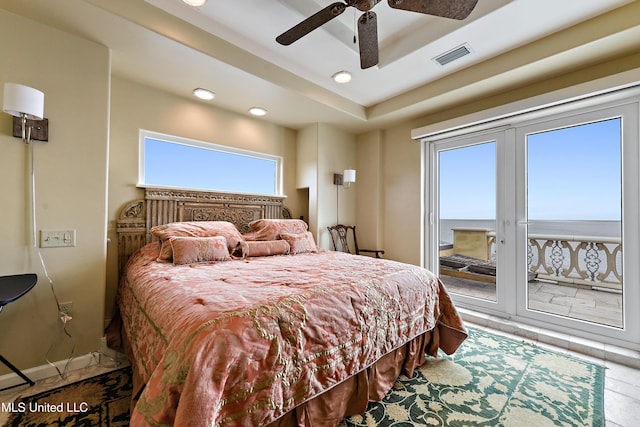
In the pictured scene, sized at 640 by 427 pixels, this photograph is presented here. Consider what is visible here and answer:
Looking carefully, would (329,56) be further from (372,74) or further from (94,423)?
(94,423)

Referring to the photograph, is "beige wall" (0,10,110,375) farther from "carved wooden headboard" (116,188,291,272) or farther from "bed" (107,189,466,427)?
"carved wooden headboard" (116,188,291,272)

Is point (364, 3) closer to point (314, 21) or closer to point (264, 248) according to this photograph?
point (314, 21)

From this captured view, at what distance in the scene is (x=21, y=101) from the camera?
5.34ft

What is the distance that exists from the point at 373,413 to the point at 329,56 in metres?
2.88

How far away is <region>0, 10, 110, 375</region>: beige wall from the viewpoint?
1831 millimetres

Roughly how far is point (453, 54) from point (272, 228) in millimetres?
2531

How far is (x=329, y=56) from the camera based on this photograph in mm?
2607

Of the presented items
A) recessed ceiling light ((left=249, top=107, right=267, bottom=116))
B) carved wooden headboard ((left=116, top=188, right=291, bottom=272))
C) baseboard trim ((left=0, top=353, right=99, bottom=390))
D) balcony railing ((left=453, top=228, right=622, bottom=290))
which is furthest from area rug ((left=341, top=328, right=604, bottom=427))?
recessed ceiling light ((left=249, top=107, right=267, bottom=116))

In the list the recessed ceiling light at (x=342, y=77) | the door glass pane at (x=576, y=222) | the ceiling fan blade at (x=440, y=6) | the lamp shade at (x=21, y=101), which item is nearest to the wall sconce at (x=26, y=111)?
the lamp shade at (x=21, y=101)

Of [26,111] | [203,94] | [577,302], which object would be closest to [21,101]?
[26,111]

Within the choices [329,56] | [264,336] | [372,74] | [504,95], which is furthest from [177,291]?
[504,95]

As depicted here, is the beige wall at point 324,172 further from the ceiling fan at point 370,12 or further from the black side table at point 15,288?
the black side table at point 15,288

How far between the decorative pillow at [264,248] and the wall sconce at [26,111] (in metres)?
1.71

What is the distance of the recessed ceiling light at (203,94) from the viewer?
9.53 feet
